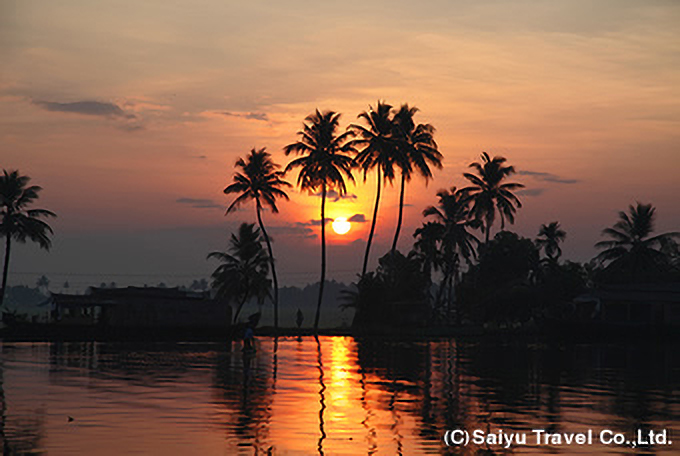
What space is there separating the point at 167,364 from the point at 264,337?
38.4 metres

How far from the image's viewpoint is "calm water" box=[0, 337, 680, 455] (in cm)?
2064

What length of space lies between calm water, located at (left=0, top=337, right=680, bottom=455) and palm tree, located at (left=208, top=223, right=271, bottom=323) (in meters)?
33.6

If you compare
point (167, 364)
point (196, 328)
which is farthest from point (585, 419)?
point (196, 328)

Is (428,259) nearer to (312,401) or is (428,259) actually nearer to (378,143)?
(378,143)

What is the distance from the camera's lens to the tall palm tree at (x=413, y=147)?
8494cm

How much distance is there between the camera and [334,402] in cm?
2888

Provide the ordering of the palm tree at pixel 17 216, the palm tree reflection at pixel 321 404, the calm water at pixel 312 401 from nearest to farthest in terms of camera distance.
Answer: the calm water at pixel 312 401 → the palm tree reflection at pixel 321 404 → the palm tree at pixel 17 216

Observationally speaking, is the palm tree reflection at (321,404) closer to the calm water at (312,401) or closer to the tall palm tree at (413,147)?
the calm water at (312,401)

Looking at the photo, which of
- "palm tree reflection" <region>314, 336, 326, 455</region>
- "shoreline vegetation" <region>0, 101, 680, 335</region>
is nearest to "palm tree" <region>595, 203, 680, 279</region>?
"shoreline vegetation" <region>0, 101, 680, 335</region>

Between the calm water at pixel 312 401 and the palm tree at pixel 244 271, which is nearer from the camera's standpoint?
the calm water at pixel 312 401

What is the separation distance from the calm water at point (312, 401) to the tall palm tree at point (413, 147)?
1320 inches

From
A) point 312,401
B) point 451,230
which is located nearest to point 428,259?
point 451,230

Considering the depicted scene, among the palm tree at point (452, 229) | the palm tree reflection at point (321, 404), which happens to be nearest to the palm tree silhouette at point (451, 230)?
the palm tree at point (452, 229)

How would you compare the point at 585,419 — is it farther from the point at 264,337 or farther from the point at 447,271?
the point at 447,271
